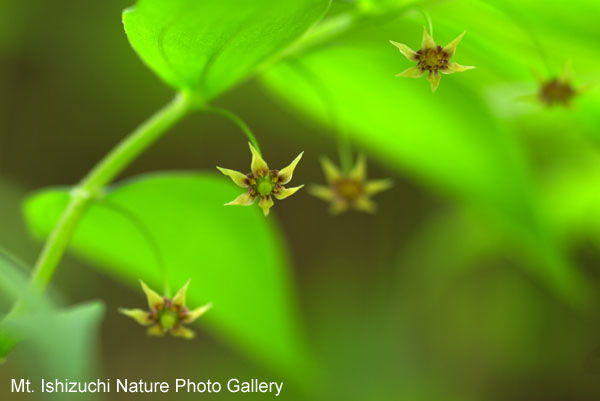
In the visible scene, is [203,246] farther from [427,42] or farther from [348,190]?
[427,42]

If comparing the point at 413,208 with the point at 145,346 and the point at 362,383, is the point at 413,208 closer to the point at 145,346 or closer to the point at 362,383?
the point at 362,383

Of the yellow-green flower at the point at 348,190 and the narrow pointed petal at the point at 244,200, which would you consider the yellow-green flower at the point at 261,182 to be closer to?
the narrow pointed petal at the point at 244,200

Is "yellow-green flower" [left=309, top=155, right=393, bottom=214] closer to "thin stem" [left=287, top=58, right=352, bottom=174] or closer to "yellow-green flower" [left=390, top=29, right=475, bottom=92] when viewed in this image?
"thin stem" [left=287, top=58, right=352, bottom=174]

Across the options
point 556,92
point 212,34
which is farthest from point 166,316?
point 556,92

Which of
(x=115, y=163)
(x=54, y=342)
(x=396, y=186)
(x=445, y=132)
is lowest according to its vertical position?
(x=54, y=342)

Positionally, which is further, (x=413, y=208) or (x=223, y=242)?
(x=413, y=208)

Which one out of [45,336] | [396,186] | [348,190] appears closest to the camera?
[45,336]

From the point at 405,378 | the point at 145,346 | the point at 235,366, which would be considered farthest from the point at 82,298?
the point at 405,378
